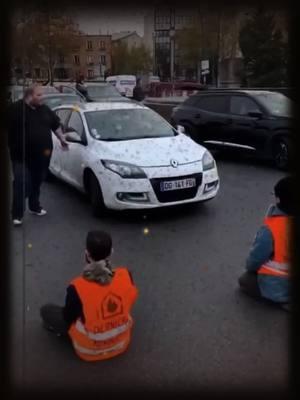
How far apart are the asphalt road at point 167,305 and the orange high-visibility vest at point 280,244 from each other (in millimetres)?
321

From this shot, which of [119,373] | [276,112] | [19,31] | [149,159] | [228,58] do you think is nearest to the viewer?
[19,31]

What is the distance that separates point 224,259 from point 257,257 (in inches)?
38.1

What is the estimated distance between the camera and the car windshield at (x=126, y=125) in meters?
5.66

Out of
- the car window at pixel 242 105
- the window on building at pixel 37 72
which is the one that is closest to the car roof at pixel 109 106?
the car window at pixel 242 105

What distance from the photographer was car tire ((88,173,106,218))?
5199mm

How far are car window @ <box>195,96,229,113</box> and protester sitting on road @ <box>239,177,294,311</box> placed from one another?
564 centimetres

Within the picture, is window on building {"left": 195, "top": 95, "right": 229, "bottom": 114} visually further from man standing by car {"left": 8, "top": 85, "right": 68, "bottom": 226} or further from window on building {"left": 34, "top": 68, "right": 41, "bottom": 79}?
window on building {"left": 34, "top": 68, "right": 41, "bottom": 79}

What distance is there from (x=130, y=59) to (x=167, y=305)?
1.82 m

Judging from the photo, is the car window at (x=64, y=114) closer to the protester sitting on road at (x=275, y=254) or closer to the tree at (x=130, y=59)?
the tree at (x=130, y=59)

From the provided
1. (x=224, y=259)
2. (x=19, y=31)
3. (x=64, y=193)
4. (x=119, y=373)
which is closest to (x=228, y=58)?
(x=224, y=259)

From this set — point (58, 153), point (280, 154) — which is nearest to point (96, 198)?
point (58, 153)

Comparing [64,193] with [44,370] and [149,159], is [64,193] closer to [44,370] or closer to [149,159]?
[149,159]

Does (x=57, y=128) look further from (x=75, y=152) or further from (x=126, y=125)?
(x=126, y=125)

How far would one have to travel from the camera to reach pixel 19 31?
2135mm
